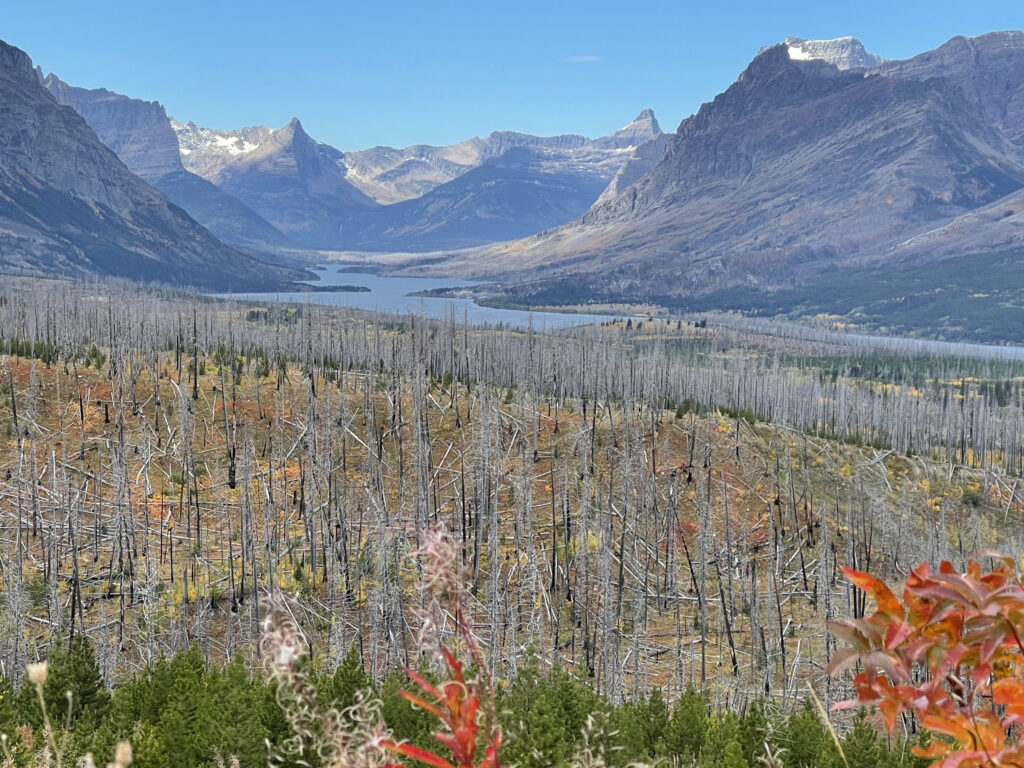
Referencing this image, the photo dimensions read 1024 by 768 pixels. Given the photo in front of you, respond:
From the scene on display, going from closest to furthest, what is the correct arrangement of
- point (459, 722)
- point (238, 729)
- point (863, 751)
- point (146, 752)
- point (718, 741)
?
point (459, 722), point (146, 752), point (238, 729), point (863, 751), point (718, 741)

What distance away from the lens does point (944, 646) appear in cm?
291

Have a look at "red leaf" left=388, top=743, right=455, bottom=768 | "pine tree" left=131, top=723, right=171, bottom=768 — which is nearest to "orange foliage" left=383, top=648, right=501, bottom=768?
"red leaf" left=388, top=743, right=455, bottom=768

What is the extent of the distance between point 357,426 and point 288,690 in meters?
57.6

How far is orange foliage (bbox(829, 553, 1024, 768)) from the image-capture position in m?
2.76

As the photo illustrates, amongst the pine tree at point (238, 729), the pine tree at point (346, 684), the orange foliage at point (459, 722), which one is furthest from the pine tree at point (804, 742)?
the orange foliage at point (459, 722)

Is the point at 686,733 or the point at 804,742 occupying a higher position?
the point at 804,742

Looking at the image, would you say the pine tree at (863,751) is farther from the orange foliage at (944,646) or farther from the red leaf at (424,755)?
the red leaf at (424,755)

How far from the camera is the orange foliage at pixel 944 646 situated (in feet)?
9.07

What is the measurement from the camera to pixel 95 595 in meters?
38.3

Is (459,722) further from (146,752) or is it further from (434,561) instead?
(146,752)

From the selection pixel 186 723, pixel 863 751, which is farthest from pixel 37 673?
pixel 863 751

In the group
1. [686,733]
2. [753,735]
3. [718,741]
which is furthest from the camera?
[686,733]

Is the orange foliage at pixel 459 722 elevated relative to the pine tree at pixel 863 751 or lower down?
elevated

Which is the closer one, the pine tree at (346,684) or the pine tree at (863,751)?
the pine tree at (863,751)
